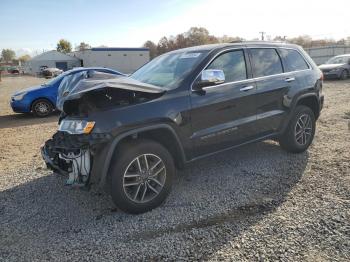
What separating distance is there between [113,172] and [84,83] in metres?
1.09

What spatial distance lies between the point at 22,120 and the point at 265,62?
855 centimetres

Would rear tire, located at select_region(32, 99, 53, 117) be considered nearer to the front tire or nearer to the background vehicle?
the front tire

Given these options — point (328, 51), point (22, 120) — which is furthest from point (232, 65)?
point (328, 51)

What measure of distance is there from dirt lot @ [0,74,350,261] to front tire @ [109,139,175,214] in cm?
17

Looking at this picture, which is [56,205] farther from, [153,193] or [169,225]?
[169,225]

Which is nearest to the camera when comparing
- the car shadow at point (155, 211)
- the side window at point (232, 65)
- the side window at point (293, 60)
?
the car shadow at point (155, 211)

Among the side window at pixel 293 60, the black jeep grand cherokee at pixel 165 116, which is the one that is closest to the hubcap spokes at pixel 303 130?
the black jeep grand cherokee at pixel 165 116

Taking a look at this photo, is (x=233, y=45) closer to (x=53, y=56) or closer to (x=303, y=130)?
(x=303, y=130)

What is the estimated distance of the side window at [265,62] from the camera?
512 cm

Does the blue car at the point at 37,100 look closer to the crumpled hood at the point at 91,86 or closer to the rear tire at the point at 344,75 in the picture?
the crumpled hood at the point at 91,86

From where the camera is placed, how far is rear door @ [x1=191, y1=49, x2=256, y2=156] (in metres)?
4.35

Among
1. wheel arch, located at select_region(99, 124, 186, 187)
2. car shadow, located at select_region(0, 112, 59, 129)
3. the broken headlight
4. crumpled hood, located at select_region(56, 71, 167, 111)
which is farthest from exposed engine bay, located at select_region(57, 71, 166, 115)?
car shadow, located at select_region(0, 112, 59, 129)

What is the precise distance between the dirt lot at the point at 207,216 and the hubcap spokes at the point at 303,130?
26cm

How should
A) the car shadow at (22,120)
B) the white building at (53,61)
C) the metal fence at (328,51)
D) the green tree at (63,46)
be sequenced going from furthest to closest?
1. the green tree at (63,46)
2. the white building at (53,61)
3. the metal fence at (328,51)
4. the car shadow at (22,120)
